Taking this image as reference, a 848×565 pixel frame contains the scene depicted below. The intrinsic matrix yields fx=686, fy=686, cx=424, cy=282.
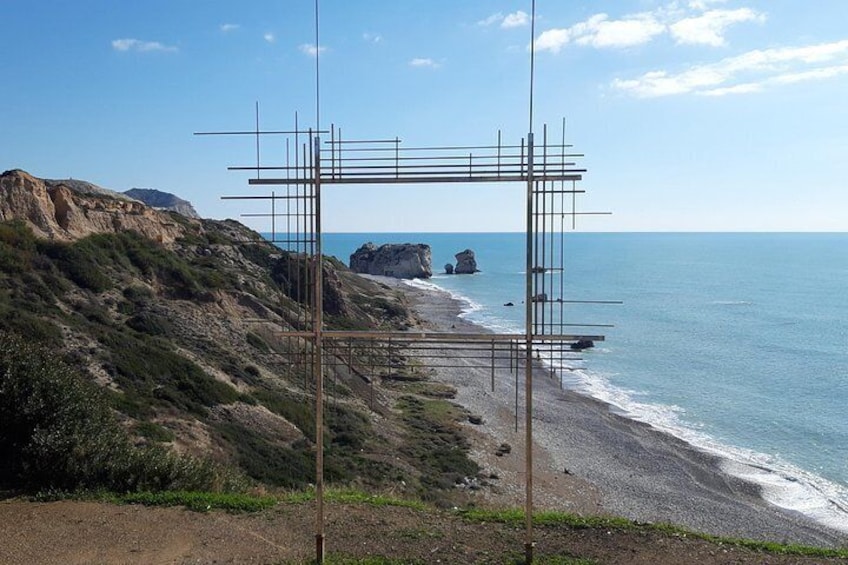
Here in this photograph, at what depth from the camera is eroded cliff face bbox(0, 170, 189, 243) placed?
102 feet

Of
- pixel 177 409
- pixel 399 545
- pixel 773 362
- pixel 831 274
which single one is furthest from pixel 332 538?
pixel 831 274

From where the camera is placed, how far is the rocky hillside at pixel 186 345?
62.6 ft

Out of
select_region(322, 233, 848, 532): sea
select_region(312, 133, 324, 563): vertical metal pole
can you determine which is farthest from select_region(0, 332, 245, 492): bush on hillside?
select_region(322, 233, 848, 532): sea

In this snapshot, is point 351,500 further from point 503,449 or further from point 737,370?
point 737,370

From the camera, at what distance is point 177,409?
64.3 feet

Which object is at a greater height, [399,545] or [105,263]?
[105,263]

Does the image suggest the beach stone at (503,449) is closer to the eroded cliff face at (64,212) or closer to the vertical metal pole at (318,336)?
the vertical metal pole at (318,336)

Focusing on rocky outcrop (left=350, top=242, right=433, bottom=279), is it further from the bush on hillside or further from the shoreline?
the bush on hillside

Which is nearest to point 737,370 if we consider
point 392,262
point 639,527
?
point 639,527

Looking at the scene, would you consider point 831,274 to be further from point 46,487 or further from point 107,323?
point 46,487

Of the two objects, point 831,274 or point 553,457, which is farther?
point 831,274

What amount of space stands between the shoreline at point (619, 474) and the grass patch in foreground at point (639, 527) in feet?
22.9

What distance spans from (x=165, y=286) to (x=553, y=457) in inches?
749

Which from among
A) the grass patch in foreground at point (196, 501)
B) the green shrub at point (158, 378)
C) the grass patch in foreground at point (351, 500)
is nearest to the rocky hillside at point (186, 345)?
the green shrub at point (158, 378)
